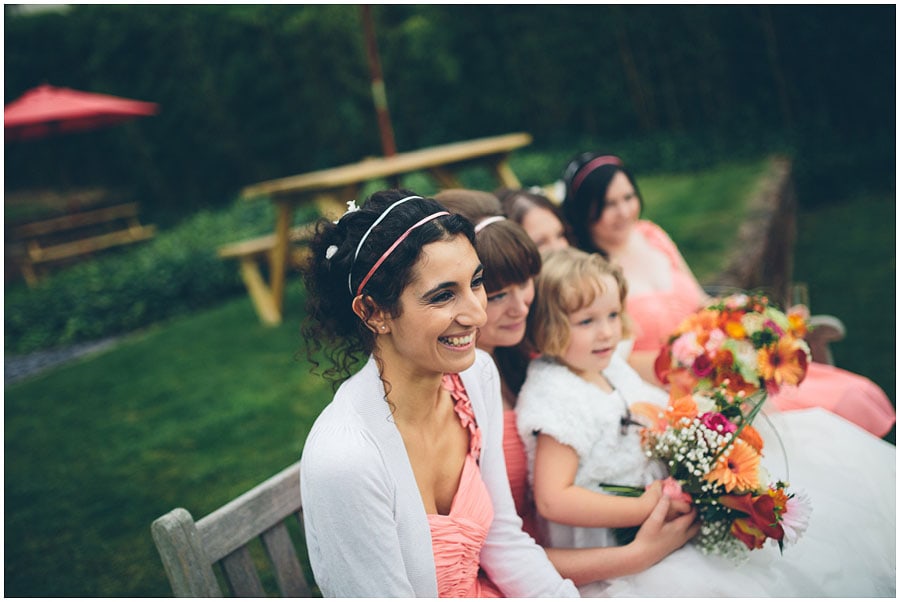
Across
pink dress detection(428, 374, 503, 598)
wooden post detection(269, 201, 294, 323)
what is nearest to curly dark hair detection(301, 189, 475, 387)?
pink dress detection(428, 374, 503, 598)

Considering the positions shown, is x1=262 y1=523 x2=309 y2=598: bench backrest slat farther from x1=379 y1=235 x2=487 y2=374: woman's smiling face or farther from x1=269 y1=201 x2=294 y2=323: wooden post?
x1=269 y1=201 x2=294 y2=323: wooden post

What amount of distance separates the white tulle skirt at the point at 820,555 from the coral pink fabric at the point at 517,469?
0.29 m

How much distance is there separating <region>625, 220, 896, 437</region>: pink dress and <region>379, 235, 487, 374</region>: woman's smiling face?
129cm

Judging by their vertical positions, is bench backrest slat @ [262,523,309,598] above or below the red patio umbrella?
below

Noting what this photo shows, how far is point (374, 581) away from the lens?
5.29ft

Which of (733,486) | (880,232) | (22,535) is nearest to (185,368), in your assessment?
(22,535)

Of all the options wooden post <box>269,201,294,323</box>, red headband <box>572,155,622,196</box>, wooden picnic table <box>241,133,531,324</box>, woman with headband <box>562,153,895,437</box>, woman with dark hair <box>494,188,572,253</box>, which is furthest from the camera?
wooden post <box>269,201,294,323</box>

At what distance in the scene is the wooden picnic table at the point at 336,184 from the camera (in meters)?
5.86

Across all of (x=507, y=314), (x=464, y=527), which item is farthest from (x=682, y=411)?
(x=464, y=527)

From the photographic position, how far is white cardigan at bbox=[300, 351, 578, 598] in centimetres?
157

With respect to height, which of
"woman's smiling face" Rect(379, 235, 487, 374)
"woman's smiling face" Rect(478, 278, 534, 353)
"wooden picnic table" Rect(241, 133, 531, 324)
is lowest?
"woman's smiling face" Rect(478, 278, 534, 353)

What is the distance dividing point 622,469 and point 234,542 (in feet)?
3.58

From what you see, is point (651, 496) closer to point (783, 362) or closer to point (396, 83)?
point (783, 362)

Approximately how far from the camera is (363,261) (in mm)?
1608
